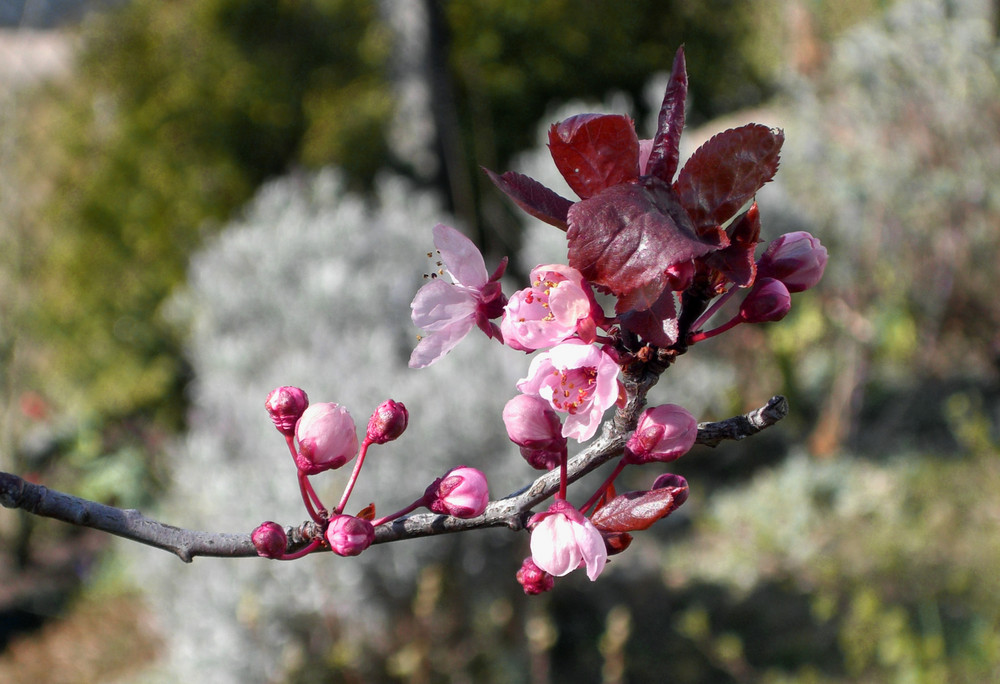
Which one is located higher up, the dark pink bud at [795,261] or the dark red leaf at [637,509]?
the dark pink bud at [795,261]

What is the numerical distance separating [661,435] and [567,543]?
0.11 meters

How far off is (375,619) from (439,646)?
284mm

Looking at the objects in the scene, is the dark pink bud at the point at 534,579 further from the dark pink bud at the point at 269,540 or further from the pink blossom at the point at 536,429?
the dark pink bud at the point at 269,540

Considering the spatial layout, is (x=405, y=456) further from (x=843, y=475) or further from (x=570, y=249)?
(x=843, y=475)

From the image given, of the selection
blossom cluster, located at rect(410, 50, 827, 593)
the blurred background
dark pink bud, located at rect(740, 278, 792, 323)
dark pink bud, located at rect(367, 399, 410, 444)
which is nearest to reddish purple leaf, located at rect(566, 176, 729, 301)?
blossom cluster, located at rect(410, 50, 827, 593)

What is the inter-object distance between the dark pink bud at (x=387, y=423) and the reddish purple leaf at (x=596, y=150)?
25 centimetres

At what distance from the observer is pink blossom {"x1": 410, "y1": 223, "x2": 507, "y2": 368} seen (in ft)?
2.28

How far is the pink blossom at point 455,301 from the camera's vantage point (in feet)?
2.28

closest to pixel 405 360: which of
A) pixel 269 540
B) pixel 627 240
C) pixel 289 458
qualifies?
pixel 289 458

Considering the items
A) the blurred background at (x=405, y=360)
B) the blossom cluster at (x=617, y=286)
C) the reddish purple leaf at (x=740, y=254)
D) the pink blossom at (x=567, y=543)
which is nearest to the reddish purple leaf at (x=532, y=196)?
the blossom cluster at (x=617, y=286)

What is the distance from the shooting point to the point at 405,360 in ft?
12.8

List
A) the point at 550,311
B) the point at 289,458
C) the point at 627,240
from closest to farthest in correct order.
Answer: the point at 627,240
the point at 550,311
the point at 289,458

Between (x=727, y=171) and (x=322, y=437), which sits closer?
(x=727, y=171)

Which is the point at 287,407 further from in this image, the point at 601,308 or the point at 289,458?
the point at 289,458
